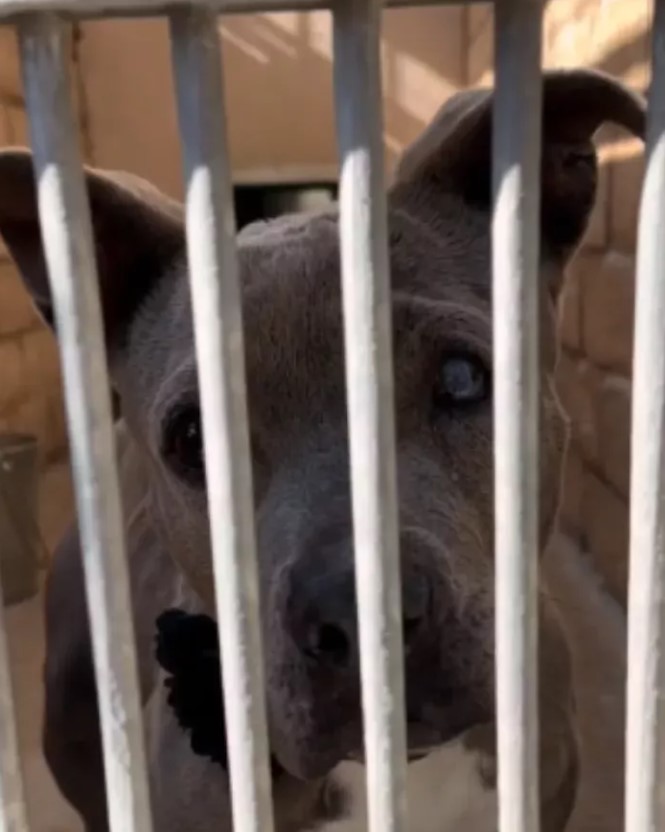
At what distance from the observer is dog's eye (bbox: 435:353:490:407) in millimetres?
896

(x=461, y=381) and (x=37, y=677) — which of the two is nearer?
(x=461, y=381)

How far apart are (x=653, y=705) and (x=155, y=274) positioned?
60 centimetres

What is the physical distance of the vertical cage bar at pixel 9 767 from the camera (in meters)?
0.59

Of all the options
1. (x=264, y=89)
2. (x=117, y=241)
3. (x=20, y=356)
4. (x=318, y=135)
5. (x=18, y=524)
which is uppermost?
(x=264, y=89)

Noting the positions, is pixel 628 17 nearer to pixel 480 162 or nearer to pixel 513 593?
pixel 480 162

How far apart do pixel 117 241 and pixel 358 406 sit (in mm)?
478

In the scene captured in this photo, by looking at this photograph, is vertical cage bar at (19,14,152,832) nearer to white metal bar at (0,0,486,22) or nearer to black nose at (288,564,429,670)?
white metal bar at (0,0,486,22)

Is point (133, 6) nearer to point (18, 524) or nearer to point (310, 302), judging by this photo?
point (310, 302)

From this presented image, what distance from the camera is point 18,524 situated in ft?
5.98

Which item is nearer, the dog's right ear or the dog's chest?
the dog's right ear

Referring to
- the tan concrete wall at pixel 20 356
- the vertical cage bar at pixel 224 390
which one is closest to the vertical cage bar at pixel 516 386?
the vertical cage bar at pixel 224 390

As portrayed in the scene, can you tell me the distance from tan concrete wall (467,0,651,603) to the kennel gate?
890mm

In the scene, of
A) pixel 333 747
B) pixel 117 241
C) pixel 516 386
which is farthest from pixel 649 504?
pixel 117 241

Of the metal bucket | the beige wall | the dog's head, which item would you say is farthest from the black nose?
the metal bucket
